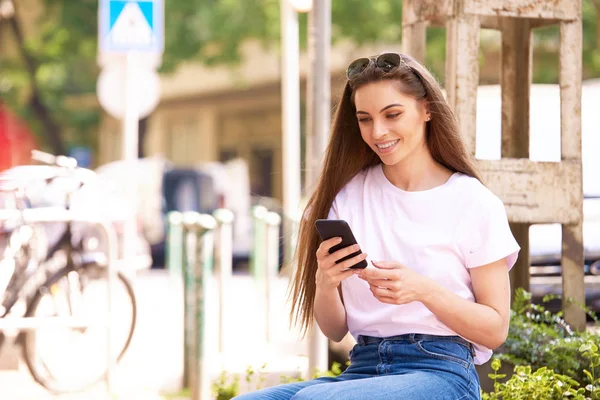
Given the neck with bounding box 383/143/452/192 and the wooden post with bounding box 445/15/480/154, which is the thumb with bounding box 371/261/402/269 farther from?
the wooden post with bounding box 445/15/480/154

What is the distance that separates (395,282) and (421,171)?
→ 18.9 inches

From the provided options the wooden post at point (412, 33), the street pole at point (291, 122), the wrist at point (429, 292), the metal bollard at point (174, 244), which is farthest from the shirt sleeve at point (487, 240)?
the street pole at point (291, 122)

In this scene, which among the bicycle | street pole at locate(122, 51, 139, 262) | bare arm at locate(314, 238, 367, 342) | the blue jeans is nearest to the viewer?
the blue jeans

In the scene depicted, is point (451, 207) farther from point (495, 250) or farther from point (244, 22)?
point (244, 22)

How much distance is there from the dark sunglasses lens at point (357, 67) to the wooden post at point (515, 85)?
174 cm

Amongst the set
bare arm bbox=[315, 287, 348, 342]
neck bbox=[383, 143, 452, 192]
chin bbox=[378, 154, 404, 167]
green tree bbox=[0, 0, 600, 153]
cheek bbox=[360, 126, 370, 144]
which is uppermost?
green tree bbox=[0, 0, 600, 153]

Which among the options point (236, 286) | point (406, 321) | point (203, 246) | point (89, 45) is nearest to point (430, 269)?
point (406, 321)

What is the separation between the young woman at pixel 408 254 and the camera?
10.2 ft

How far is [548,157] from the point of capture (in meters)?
10.1

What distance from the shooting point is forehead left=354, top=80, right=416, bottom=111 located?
327 centimetres

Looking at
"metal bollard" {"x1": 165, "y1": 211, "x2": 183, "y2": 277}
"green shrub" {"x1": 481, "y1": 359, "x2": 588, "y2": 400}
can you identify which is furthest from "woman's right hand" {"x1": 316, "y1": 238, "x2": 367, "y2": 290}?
"metal bollard" {"x1": 165, "y1": 211, "x2": 183, "y2": 277}

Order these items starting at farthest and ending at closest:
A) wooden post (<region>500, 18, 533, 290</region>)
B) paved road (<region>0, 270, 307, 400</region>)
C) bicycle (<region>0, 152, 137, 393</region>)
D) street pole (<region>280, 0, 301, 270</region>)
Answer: street pole (<region>280, 0, 301, 270</region>)
bicycle (<region>0, 152, 137, 393</region>)
paved road (<region>0, 270, 307, 400</region>)
wooden post (<region>500, 18, 533, 290</region>)

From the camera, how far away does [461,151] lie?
3.39 m

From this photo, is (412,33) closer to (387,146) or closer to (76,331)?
(387,146)
